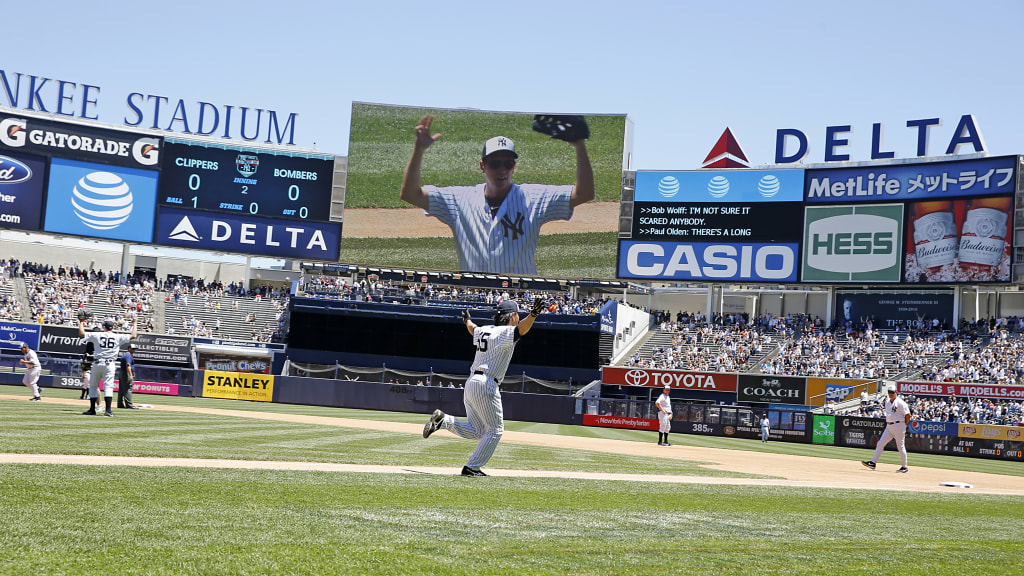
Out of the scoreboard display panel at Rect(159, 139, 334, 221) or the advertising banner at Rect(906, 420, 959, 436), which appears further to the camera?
the scoreboard display panel at Rect(159, 139, 334, 221)

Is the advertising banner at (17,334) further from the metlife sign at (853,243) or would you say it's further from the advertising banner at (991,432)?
the advertising banner at (991,432)

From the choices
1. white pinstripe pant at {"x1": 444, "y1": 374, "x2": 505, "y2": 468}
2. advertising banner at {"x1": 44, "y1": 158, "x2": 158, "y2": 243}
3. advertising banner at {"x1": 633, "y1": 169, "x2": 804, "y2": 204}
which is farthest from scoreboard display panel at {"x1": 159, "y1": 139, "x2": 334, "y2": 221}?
white pinstripe pant at {"x1": 444, "y1": 374, "x2": 505, "y2": 468}

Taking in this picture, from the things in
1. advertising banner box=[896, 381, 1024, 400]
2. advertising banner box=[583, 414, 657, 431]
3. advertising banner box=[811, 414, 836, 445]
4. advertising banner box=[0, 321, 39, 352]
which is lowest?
advertising banner box=[583, 414, 657, 431]

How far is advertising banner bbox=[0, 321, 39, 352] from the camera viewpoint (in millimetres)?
46062

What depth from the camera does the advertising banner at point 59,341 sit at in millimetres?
46719

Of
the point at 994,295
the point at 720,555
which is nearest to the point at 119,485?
the point at 720,555

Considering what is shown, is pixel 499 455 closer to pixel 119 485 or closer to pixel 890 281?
pixel 119 485

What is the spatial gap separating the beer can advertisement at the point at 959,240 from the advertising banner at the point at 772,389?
1108cm

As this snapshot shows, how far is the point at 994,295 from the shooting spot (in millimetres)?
54406

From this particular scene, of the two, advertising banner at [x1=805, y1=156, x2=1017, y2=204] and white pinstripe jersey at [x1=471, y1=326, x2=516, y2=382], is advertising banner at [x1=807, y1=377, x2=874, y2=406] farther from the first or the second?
white pinstripe jersey at [x1=471, y1=326, x2=516, y2=382]

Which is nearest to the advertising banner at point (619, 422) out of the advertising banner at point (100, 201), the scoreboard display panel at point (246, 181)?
the scoreboard display panel at point (246, 181)

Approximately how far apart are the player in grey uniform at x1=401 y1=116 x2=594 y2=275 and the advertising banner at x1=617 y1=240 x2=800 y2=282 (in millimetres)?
4681

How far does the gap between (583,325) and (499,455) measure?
111 ft

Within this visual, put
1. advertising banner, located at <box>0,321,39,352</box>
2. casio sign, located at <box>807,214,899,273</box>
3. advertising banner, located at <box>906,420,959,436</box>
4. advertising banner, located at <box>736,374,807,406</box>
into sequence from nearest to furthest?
advertising banner, located at <box>906,420,959,436</box> → advertising banner, located at <box>736,374,807,406</box> → advertising banner, located at <box>0,321,39,352</box> → casio sign, located at <box>807,214,899,273</box>
